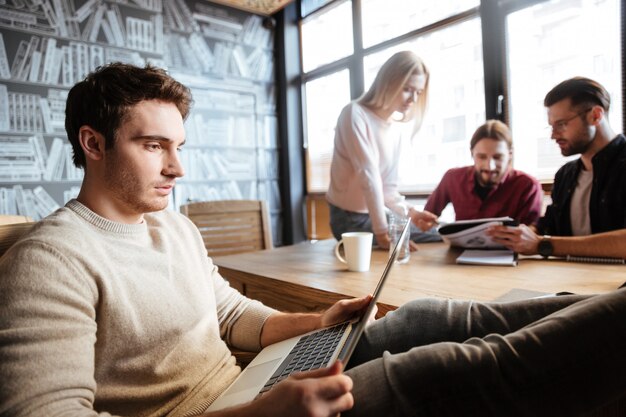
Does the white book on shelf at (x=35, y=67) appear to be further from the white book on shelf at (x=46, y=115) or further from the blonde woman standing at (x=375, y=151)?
the blonde woman standing at (x=375, y=151)

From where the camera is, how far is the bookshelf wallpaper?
3.08 metres

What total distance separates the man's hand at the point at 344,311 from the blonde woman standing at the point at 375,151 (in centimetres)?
93

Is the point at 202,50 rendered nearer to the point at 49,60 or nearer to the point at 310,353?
the point at 49,60

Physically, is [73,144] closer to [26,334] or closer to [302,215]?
[26,334]

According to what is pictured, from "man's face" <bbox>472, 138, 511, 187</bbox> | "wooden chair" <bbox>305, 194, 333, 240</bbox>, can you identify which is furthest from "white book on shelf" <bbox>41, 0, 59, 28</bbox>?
"man's face" <bbox>472, 138, 511, 187</bbox>

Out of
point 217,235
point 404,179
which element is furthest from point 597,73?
point 217,235

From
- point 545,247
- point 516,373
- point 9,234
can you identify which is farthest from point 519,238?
point 9,234

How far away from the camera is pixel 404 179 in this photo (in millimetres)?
3672

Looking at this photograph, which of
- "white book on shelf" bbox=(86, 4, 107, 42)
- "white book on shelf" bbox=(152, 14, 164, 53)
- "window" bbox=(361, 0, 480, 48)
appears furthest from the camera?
"white book on shelf" bbox=(152, 14, 164, 53)

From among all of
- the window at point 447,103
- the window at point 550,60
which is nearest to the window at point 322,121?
the window at point 447,103

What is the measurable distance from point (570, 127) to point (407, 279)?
111 cm

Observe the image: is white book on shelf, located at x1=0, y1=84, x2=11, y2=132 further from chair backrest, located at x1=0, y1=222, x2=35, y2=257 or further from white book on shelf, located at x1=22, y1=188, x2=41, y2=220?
chair backrest, located at x1=0, y1=222, x2=35, y2=257

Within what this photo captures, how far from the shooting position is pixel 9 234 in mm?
886

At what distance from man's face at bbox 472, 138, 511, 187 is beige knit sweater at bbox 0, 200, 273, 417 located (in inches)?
56.3
